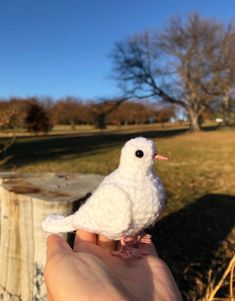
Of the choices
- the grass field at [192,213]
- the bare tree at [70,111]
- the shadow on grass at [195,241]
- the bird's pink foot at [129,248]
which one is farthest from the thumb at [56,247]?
the bare tree at [70,111]

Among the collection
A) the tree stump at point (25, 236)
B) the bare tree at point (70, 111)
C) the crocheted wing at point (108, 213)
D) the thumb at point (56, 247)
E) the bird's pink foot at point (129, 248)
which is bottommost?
the tree stump at point (25, 236)

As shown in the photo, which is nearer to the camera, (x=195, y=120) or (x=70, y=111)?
(x=195, y=120)

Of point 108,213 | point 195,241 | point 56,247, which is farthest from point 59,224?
point 195,241

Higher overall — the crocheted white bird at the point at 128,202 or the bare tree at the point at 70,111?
the bare tree at the point at 70,111

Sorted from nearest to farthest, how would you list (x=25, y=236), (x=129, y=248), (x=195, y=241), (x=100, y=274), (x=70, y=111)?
(x=100, y=274), (x=129, y=248), (x=25, y=236), (x=195, y=241), (x=70, y=111)

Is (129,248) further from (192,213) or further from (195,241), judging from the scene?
(192,213)

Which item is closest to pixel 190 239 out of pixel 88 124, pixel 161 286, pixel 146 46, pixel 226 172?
pixel 161 286

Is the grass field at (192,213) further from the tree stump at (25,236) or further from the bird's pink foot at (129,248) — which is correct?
the tree stump at (25,236)
